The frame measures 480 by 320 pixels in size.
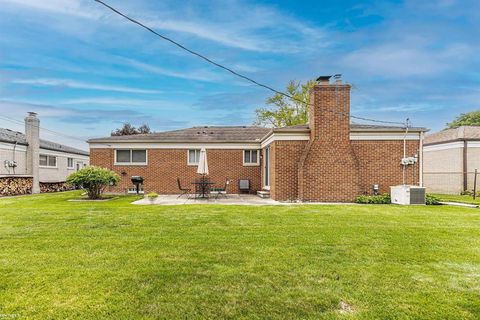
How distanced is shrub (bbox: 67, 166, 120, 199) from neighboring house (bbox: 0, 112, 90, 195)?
7.93 m

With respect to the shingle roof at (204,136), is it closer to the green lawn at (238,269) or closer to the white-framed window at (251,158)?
the white-framed window at (251,158)

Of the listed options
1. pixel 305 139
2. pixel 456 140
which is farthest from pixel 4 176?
pixel 456 140

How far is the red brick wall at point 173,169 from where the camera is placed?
18.7 meters

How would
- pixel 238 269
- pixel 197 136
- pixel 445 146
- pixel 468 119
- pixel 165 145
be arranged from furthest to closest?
pixel 468 119, pixel 445 146, pixel 197 136, pixel 165 145, pixel 238 269

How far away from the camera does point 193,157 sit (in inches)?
744

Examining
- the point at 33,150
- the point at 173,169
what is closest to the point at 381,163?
the point at 173,169

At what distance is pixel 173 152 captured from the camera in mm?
18750

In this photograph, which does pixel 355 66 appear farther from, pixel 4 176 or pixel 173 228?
pixel 4 176

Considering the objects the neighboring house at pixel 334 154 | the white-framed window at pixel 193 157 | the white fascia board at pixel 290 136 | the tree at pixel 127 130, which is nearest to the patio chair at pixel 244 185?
the white-framed window at pixel 193 157

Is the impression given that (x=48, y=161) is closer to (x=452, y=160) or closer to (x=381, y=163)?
(x=381, y=163)

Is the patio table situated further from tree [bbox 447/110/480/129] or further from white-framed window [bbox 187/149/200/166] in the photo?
tree [bbox 447/110/480/129]

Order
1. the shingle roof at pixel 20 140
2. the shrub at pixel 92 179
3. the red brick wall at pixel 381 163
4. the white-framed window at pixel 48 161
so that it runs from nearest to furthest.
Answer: the red brick wall at pixel 381 163, the shrub at pixel 92 179, the shingle roof at pixel 20 140, the white-framed window at pixel 48 161

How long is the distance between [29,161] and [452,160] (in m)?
28.3

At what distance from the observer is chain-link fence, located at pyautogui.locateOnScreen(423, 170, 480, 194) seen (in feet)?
68.1
